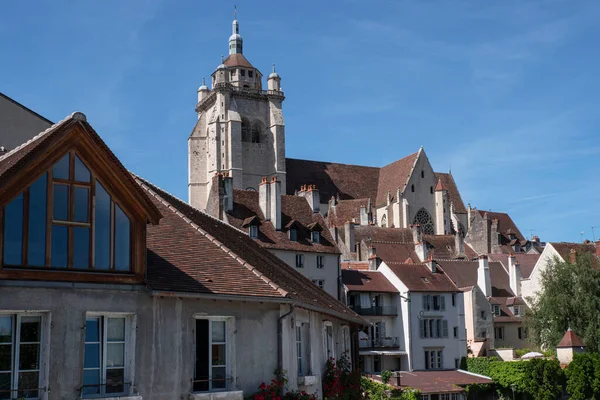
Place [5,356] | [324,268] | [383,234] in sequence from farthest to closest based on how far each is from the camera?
[383,234], [324,268], [5,356]

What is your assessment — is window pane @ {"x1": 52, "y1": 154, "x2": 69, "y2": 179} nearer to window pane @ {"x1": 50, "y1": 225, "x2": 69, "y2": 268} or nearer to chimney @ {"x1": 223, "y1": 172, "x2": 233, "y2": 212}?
window pane @ {"x1": 50, "y1": 225, "x2": 69, "y2": 268}

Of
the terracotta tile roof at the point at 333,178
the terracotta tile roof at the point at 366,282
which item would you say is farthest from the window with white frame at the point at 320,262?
the terracotta tile roof at the point at 333,178

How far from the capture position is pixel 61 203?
13.0 meters

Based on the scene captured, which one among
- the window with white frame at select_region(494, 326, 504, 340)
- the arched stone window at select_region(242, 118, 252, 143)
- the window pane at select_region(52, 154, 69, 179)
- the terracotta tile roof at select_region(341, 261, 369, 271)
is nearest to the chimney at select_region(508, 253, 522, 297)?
the window with white frame at select_region(494, 326, 504, 340)

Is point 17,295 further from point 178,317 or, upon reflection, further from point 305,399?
point 305,399

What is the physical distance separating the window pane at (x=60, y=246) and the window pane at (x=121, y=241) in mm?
848

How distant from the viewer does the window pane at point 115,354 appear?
43.7 feet

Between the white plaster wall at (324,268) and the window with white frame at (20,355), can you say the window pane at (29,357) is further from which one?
the white plaster wall at (324,268)

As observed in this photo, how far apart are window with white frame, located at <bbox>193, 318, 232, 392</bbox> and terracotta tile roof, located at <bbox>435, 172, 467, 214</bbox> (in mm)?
91517

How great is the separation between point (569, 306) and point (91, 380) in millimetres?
53196

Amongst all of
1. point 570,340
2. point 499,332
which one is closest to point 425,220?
point 499,332

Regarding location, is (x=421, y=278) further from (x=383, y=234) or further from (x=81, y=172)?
(x=81, y=172)

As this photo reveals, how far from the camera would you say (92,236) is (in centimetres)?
1318

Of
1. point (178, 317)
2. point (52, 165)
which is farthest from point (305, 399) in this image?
point (52, 165)
